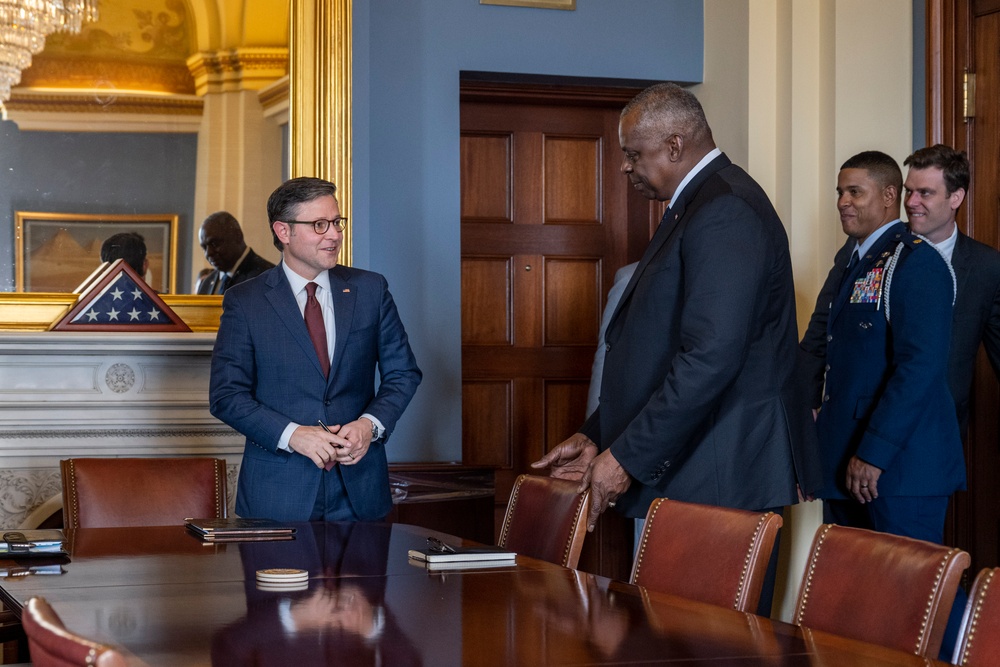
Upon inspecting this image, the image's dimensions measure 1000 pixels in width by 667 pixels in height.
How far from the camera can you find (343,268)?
374cm

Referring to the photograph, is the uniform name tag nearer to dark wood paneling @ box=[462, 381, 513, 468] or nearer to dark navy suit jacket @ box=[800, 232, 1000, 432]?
dark navy suit jacket @ box=[800, 232, 1000, 432]

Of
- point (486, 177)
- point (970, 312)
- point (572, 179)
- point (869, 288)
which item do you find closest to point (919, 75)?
point (970, 312)

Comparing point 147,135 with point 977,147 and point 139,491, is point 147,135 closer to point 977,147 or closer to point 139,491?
point 139,491

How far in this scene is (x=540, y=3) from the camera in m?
5.16

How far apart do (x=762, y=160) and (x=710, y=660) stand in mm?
3583

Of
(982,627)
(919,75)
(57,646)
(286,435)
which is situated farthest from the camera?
(919,75)

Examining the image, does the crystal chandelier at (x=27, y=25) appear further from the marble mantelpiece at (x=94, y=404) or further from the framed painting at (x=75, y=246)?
the marble mantelpiece at (x=94, y=404)

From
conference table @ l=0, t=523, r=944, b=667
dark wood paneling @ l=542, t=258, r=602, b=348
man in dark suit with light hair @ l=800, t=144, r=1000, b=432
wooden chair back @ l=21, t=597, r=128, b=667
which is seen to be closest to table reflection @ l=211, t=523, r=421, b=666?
conference table @ l=0, t=523, r=944, b=667

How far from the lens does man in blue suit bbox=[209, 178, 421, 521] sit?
3.46m

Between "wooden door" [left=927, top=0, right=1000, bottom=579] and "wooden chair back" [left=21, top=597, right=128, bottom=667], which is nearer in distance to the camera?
"wooden chair back" [left=21, top=597, right=128, bottom=667]

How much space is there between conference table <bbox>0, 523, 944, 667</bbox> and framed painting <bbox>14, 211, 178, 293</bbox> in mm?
2256

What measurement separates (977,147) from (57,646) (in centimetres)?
397

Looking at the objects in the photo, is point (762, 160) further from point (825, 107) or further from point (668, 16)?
point (668, 16)

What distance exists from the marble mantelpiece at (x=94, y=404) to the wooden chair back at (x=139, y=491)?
1277mm
